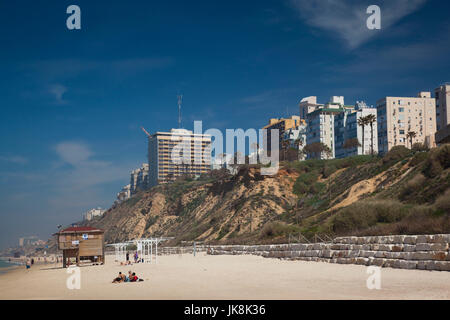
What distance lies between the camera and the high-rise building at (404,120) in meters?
108

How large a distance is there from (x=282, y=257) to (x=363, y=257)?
760cm

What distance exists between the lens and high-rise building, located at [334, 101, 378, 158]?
108 metres

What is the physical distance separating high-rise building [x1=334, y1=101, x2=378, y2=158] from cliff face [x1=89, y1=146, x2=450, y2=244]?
38.1 m

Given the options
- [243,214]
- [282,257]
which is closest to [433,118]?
[243,214]

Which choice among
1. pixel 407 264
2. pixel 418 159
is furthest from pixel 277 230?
pixel 407 264

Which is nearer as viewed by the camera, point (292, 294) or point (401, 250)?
point (292, 294)

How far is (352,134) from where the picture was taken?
110562mm

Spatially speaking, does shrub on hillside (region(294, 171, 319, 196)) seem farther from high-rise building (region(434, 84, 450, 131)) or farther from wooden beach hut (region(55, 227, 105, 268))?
→ high-rise building (region(434, 84, 450, 131))

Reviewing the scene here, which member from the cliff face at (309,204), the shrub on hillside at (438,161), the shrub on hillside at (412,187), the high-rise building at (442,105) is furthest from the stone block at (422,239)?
the high-rise building at (442,105)

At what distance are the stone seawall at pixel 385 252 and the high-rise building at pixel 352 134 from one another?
8380cm

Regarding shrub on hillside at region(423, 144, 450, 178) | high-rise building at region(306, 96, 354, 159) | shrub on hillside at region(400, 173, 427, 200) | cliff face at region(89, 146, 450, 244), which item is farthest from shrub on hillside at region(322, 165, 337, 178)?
high-rise building at region(306, 96, 354, 159)
